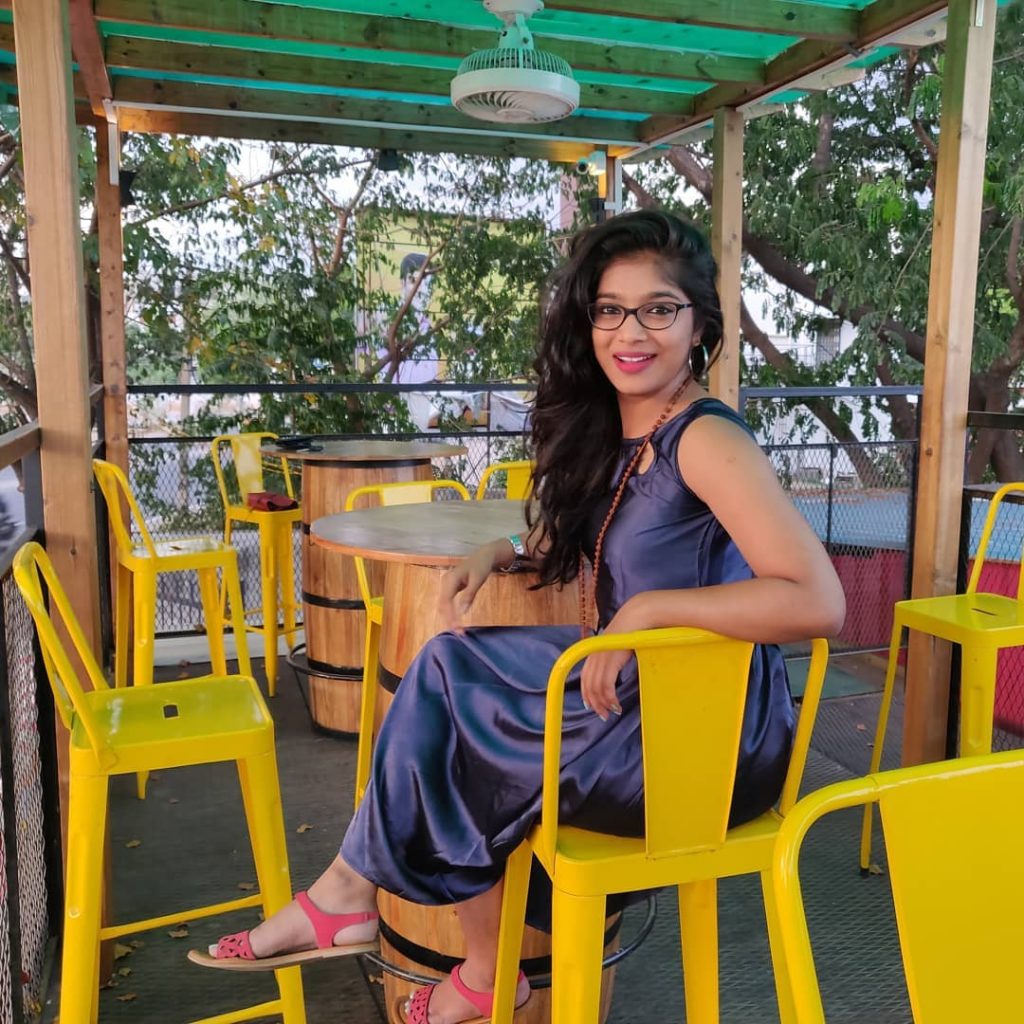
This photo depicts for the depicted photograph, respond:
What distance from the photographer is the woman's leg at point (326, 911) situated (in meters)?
1.55

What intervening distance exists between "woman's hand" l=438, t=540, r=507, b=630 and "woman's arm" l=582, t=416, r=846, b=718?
37 centimetres

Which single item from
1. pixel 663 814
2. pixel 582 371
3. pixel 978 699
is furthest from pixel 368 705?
pixel 978 699

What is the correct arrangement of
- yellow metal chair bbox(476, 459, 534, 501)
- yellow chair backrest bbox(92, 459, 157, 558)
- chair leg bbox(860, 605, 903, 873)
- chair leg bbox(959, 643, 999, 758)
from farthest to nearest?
yellow metal chair bbox(476, 459, 534, 501)
yellow chair backrest bbox(92, 459, 157, 558)
chair leg bbox(860, 605, 903, 873)
chair leg bbox(959, 643, 999, 758)

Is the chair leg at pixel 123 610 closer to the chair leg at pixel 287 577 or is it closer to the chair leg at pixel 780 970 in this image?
the chair leg at pixel 287 577

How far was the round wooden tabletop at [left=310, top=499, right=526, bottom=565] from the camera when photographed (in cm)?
172

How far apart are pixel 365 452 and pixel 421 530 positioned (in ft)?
4.70

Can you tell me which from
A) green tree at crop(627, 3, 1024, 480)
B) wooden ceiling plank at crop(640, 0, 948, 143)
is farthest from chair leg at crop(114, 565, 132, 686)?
green tree at crop(627, 3, 1024, 480)

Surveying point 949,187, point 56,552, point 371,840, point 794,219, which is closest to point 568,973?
point 371,840

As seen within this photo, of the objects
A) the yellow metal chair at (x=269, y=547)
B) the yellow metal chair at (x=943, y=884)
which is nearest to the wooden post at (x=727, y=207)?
the yellow metal chair at (x=269, y=547)

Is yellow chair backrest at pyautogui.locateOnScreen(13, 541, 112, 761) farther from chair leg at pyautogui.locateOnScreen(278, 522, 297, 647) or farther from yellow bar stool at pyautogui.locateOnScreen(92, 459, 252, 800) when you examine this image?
chair leg at pyautogui.locateOnScreen(278, 522, 297, 647)

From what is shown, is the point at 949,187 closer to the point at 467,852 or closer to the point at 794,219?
the point at 467,852

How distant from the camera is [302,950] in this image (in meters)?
1.56

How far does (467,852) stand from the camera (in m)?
1.41

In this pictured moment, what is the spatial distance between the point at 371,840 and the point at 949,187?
2280 mm
